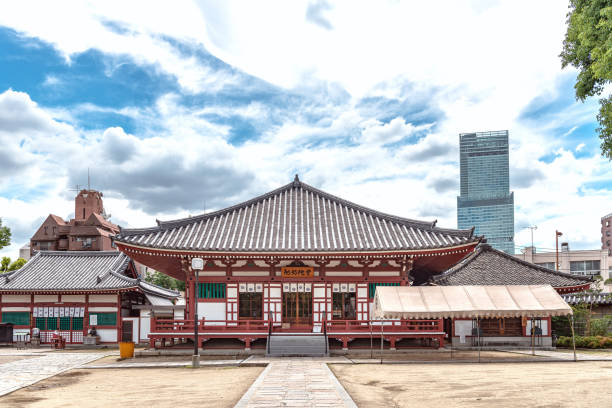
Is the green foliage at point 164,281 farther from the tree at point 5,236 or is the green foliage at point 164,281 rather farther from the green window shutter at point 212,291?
the green window shutter at point 212,291

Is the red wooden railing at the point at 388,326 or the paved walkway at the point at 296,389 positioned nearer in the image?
the paved walkway at the point at 296,389

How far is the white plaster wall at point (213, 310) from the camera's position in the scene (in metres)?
25.7

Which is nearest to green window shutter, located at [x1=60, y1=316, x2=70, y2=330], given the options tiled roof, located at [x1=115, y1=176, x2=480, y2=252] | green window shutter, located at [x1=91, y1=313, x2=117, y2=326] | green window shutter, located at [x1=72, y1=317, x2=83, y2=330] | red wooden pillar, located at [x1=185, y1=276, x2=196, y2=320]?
green window shutter, located at [x1=72, y1=317, x2=83, y2=330]

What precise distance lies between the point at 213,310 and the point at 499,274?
19393 millimetres

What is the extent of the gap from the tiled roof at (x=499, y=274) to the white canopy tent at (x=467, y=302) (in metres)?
10.4

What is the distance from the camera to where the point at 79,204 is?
272 feet

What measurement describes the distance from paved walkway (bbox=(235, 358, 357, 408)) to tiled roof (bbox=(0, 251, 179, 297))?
1905 centimetres

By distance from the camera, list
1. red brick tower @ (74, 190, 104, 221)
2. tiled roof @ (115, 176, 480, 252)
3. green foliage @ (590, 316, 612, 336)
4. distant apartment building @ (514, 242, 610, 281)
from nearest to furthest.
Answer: tiled roof @ (115, 176, 480, 252), green foliage @ (590, 316, 612, 336), distant apartment building @ (514, 242, 610, 281), red brick tower @ (74, 190, 104, 221)

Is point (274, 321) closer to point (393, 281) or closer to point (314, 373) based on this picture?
point (393, 281)

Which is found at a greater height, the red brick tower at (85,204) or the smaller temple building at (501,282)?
the red brick tower at (85,204)

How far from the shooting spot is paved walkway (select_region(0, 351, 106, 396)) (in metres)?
16.9

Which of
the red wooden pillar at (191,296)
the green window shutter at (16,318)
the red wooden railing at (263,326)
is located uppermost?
the red wooden pillar at (191,296)

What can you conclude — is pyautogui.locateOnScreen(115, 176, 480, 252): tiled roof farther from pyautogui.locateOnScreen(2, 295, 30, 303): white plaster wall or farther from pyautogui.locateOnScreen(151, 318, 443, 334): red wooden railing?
pyautogui.locateOnScreen(2, 295, 30, 303): white plaster wall

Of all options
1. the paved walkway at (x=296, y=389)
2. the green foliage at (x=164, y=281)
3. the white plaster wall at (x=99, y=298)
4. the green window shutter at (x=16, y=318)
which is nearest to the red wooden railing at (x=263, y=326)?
the paved walkway at (x=296, y=389)
